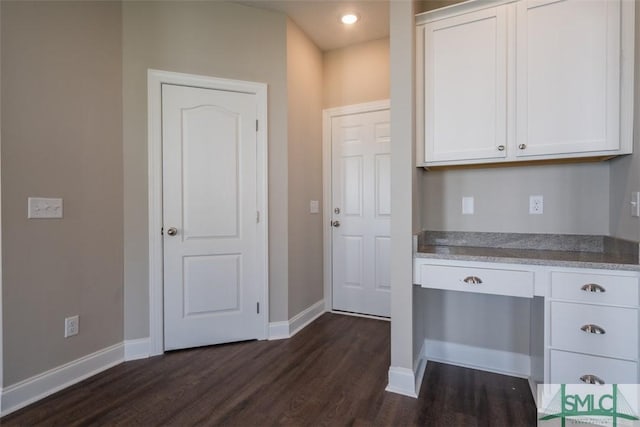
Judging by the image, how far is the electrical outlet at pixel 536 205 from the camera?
78.6 inches

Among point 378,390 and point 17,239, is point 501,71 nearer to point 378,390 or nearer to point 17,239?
point 378,390

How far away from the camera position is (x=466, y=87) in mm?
1910

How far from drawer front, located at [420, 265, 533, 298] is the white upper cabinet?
65 cm

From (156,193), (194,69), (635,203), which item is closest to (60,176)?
(156,193)

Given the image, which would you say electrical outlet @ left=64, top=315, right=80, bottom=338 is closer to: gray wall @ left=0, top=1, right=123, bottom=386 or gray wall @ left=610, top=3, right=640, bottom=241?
gray wall @ left=0, top=1, right=123, bottom=386

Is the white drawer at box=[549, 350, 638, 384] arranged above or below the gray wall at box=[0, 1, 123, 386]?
below

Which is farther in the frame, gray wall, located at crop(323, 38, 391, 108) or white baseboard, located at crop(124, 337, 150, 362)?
gray wall, located at crop(323, 38, 391, 108)

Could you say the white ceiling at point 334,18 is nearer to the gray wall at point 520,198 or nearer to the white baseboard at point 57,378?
the gray wall at point 520,198

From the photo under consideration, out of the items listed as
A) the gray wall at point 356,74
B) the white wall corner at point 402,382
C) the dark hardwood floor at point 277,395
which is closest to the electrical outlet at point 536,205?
the dark hardwood floor at point 277,395

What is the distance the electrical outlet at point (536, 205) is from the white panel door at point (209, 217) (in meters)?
1.98

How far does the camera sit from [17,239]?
1.80 meters

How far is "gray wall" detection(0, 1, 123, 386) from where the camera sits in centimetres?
178

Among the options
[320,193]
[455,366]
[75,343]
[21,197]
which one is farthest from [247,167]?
[455,366]

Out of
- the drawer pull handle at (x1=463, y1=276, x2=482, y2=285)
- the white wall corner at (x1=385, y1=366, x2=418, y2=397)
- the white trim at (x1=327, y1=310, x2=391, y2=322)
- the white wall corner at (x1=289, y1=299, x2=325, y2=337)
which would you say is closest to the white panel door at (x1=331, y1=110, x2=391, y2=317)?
the white trim at (x1=327, y1=310, x2=391, y2=322)
